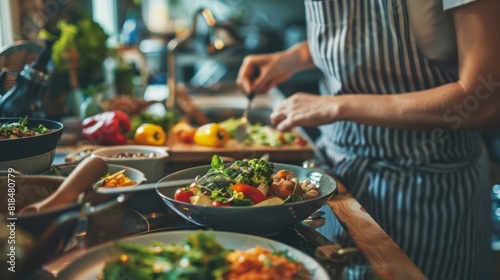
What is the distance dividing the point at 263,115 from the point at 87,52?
40.0 inches

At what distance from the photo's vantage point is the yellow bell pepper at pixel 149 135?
2.19 m

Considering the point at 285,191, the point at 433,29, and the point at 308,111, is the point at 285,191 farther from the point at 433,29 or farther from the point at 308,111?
the point at 433,29

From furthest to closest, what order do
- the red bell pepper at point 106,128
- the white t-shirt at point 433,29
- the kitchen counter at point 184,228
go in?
the red bell pepper at point 106,128, the white t-shirt at point 433,29, the kitchen counter at point 184,228

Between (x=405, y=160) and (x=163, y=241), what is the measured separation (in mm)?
1084

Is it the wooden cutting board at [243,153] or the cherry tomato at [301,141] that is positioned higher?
the cherry tomato at [301,141]

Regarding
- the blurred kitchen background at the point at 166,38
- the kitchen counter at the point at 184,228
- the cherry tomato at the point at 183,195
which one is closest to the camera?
the kitchen counter at the point at 184,228

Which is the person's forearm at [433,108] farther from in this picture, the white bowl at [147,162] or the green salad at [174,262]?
the green salad at [174,262]

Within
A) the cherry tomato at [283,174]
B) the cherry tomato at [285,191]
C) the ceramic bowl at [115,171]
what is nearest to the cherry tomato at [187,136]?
the ceramic bowl at [115,171]

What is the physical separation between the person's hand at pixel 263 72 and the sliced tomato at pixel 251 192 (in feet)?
4.09

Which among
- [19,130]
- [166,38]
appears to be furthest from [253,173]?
[166,38]

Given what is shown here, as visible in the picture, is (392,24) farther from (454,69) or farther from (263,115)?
(263,115)

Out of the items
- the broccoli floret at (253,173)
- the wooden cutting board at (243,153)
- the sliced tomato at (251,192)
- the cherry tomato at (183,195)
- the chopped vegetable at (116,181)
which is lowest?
the wooden cutting board at (243,153)

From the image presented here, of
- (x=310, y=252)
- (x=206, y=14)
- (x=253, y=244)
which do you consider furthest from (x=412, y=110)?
(x=206, y=14)

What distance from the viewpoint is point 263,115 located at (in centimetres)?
312
